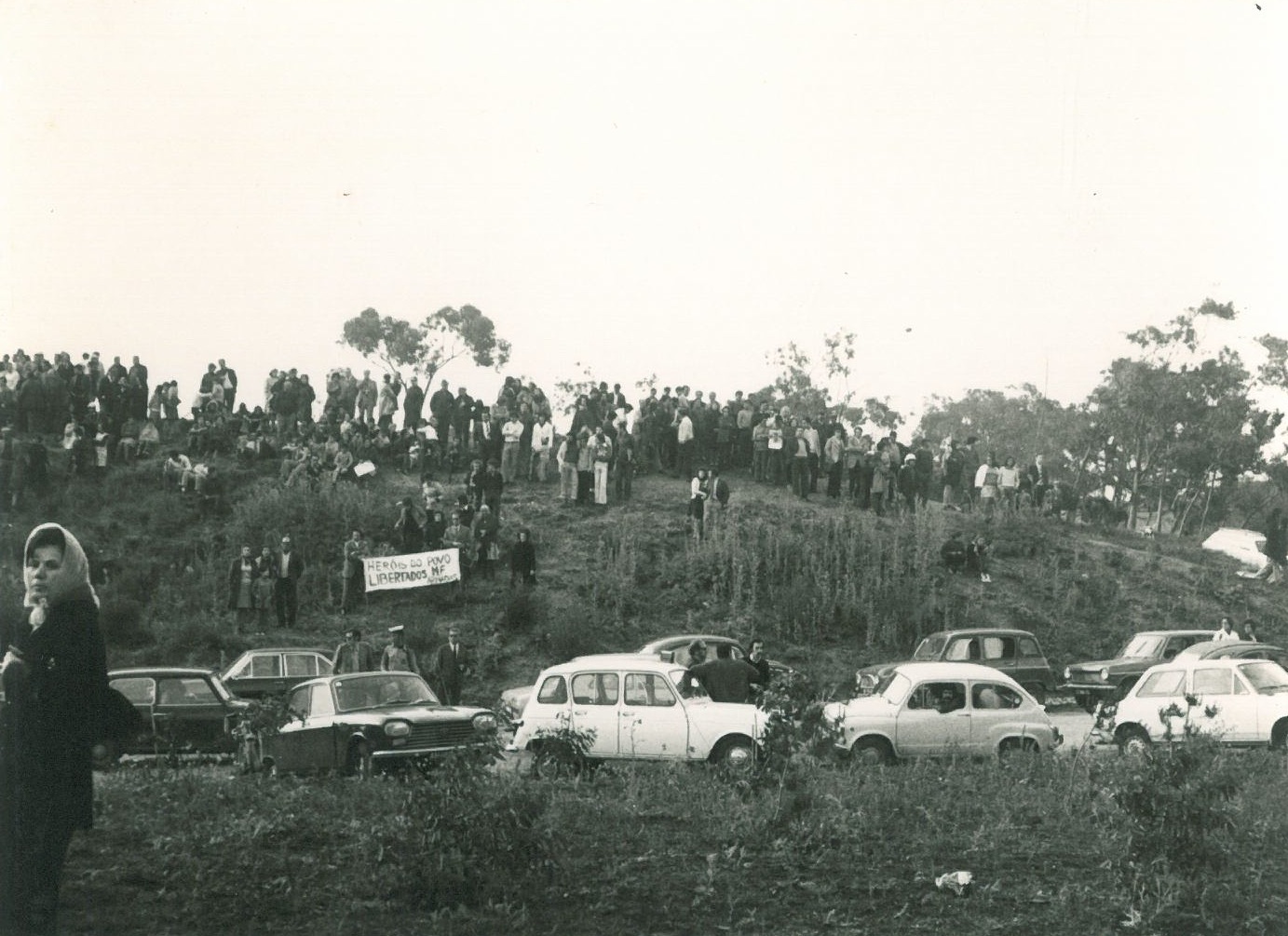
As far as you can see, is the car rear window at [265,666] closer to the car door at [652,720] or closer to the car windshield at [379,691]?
the car windshield at [379,691]

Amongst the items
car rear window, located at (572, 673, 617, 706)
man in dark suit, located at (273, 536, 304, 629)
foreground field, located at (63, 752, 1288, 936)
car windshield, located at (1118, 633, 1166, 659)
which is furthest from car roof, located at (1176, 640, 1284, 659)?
man in dark suit, located at (273, 536, 304, 629)

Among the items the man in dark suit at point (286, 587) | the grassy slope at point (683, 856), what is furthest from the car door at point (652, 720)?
the man in dark suit at point (286, 587)

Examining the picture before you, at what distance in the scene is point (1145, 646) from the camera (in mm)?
24047

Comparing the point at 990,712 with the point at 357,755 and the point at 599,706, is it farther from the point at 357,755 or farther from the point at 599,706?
the point at 357,755

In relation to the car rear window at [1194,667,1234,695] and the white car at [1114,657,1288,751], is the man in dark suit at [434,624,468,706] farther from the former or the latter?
the car rear window at [1194,667,1234,695]

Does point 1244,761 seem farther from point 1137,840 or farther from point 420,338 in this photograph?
point 420,338

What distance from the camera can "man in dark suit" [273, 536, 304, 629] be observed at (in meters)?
26.0

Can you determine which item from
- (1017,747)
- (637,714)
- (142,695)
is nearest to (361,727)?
(637,714)

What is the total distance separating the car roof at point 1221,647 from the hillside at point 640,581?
687 centimetres

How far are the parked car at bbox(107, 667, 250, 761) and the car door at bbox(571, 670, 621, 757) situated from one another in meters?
4.43

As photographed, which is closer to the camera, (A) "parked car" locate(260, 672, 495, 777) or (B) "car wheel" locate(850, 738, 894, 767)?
(A) "parked car" locate(260, 672, 495, 777)

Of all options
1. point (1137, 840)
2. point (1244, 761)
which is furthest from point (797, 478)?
point (1137, 840)

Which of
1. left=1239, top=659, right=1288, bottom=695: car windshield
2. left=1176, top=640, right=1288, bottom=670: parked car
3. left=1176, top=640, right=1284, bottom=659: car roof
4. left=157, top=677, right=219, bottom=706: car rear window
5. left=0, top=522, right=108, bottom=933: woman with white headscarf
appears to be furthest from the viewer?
left=1176, top=640, right=1284, bottom=659: car roof

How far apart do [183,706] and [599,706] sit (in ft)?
18.7
